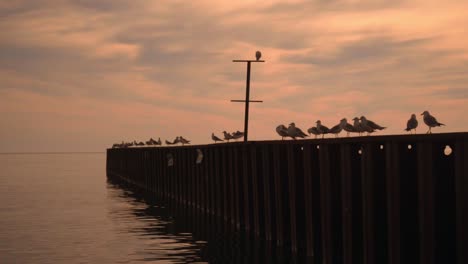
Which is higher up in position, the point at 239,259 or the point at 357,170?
the point at 357,170

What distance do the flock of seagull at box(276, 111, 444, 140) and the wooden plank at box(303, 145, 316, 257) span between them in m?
3.84

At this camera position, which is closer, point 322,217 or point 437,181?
point 437,181

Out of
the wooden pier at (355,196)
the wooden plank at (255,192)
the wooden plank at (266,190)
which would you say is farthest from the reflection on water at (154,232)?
the wooden plank at (266,190)

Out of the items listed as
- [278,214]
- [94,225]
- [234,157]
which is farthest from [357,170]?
[94,225]

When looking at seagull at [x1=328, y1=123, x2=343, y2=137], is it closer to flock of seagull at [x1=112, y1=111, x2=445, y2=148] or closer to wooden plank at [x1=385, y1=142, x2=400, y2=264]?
flock of seagull at [x1=112, y1=111, x2=445, y2=148]

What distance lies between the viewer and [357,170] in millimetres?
15891

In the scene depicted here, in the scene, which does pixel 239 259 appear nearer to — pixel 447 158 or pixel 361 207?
pixel 361 207

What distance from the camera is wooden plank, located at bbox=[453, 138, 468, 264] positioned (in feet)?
38.5

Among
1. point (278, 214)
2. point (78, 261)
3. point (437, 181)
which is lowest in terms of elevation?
point (78, 261)

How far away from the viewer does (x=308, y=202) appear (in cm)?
1873

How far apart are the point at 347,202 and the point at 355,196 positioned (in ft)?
0.89

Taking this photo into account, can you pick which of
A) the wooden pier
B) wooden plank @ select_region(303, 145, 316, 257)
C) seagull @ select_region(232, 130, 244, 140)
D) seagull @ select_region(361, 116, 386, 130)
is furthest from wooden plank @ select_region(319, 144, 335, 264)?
seagull @ select_region(232, 130, 244, 140)

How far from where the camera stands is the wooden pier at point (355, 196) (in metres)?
12.5

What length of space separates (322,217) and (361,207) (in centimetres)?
212
